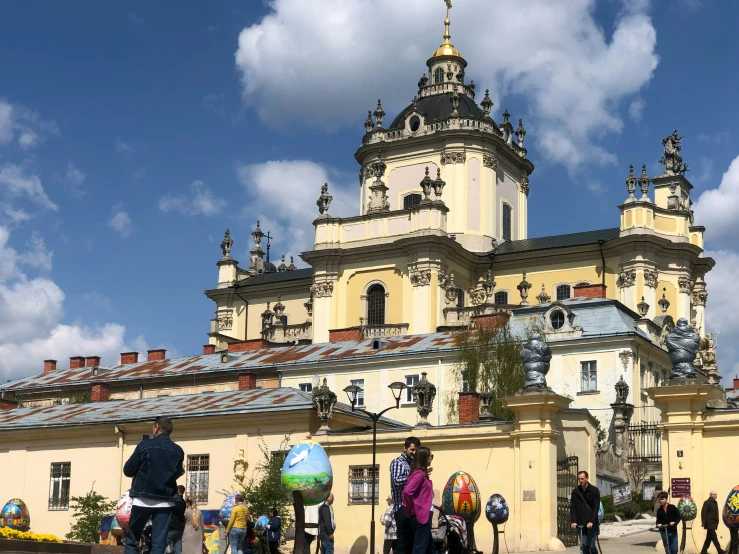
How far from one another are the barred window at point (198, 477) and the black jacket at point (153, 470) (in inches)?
860

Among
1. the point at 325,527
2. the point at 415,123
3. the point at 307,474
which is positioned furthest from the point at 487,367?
the point at 415,123

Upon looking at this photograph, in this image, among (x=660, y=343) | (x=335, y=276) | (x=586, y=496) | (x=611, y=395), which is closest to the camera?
(x=586, y=496)

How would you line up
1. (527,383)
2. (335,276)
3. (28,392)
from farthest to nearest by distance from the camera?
1. (335,276)
2. (28,392)
3. (527,383)

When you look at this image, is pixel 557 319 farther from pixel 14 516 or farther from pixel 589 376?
pixel 14 516

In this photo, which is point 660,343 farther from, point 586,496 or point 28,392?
point 586,496

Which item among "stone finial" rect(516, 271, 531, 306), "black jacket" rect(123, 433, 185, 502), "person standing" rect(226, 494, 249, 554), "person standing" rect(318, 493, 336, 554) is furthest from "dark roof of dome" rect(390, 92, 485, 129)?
"black jacket" rect(123, 433, 185, 502)

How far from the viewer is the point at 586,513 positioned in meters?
18.8

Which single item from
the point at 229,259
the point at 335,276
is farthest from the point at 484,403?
the point at 229,259

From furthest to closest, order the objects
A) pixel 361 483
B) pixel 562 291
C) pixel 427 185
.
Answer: pixel 562 291
pixel 427 185
pixel 361 483

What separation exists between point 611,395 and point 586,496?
31.9m

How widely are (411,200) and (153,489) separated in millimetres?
63595

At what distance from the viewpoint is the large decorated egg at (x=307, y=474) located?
17688 millimetres

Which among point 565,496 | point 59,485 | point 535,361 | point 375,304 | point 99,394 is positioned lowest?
point 565,496

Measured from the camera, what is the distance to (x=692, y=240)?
72.0 meters
